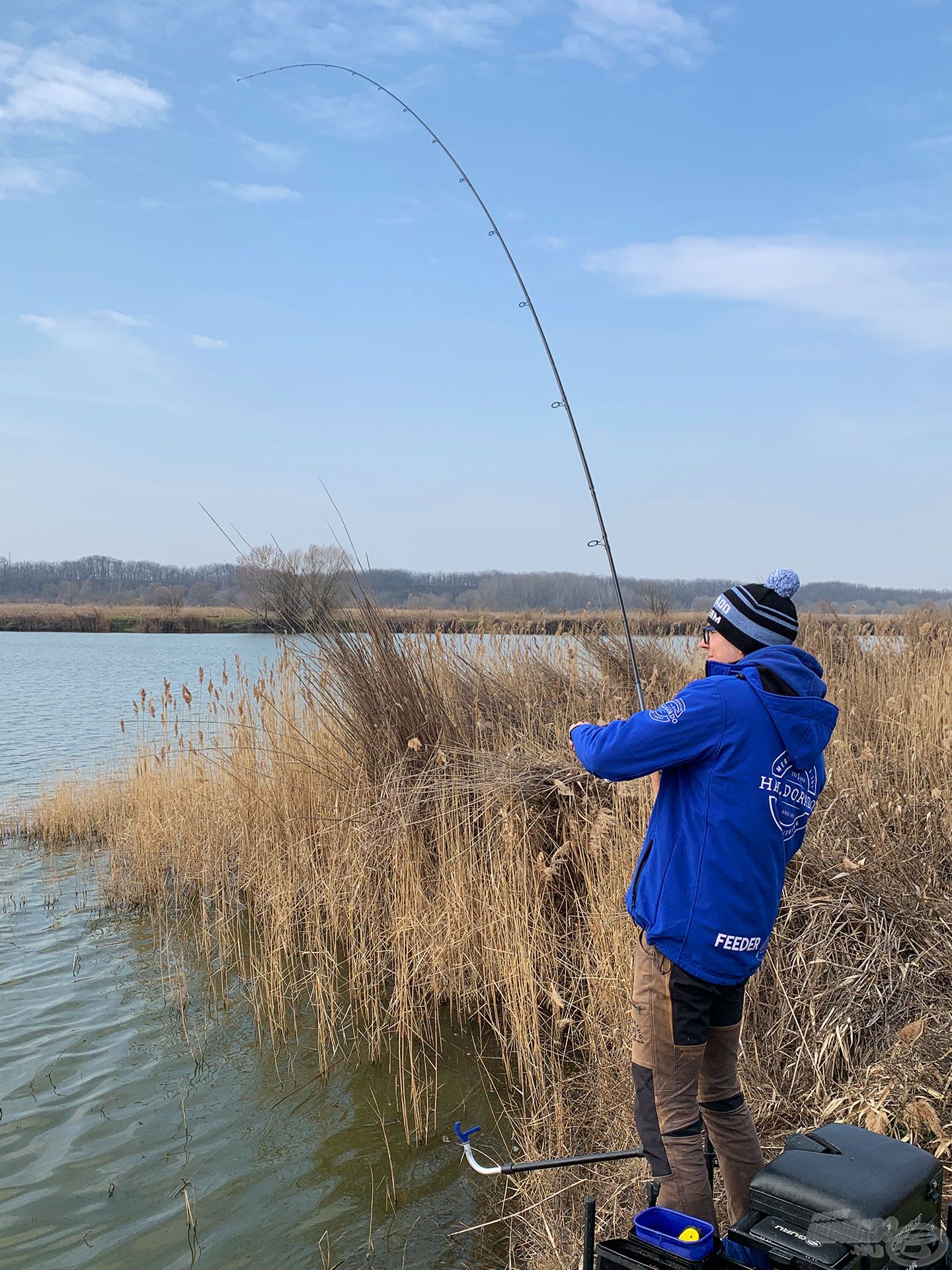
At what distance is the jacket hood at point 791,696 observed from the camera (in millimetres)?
2299

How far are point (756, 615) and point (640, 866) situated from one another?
0.72 m

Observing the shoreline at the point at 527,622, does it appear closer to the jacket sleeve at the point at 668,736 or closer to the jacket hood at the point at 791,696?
the jacket hood at the point at 791,696

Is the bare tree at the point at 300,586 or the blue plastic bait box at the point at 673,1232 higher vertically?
the bare tree at the point at 300,586

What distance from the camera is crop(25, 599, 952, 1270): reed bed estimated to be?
3.52 meters

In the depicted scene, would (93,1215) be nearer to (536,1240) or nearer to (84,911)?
(536,1240)

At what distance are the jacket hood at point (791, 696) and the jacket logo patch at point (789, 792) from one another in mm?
32

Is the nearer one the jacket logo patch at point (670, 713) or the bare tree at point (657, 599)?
the jacket logo patch at point (670, 713)

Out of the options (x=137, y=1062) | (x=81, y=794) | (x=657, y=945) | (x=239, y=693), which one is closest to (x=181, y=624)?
(x=81, y=794)

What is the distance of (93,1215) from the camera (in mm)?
3451

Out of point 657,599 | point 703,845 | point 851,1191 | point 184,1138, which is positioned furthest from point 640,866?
point 657,599

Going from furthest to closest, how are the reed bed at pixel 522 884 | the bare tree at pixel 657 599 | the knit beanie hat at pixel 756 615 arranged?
the bare tree at pixel 657 599
the reed bed at pixel 522 884
the knit beanie hat at pixel 756 615

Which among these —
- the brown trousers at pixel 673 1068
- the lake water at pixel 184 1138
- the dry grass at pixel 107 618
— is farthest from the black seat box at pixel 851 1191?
the dry grass at pixel 107 618

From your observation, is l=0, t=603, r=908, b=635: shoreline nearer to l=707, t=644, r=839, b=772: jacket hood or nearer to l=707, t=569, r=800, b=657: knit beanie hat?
l=707, t=569, r=800, b=657: knit beanie hat

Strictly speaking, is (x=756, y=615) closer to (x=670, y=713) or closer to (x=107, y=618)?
(x=670, y=713)
